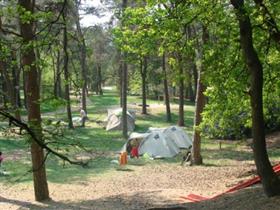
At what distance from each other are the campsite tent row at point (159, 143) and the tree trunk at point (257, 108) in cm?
1578

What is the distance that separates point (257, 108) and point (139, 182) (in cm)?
1000

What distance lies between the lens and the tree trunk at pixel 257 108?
8.73 metres

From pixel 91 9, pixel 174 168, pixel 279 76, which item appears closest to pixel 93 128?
pixel 91 9

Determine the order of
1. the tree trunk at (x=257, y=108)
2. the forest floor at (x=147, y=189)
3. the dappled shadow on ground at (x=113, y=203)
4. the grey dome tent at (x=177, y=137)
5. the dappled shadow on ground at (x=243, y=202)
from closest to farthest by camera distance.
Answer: the tree trunk at (x=257, y=108), the dappled shadow on ground at (x=243, y=202), the forest floor at (x=147, y=189), the dappled shadow on ground at (x=113, y=203), the grey dome tent at (x=177, y=137)

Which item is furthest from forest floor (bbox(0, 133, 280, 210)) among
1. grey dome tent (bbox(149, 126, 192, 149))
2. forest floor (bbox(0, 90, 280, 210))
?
grey dome tent (bbox(149, 126, 192, 149))

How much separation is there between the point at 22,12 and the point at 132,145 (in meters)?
20.6

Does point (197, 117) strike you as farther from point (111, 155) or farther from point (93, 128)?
point (93, 128)

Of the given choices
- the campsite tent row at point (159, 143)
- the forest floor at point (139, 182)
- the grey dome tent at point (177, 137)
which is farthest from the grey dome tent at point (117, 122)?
the campsite tent row at point (159, 143)

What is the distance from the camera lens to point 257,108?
29.6 ft

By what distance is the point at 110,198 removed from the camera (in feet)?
49.8

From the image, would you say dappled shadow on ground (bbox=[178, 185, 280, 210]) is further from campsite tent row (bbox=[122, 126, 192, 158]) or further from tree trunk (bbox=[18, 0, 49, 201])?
campsite tent row (bbox=[122, 126, 192, 158])

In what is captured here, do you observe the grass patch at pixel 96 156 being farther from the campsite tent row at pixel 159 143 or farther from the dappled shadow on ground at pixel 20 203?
the dappled shadow on ground at pixel 20 203

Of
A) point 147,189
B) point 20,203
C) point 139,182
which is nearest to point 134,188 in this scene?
point 147,189

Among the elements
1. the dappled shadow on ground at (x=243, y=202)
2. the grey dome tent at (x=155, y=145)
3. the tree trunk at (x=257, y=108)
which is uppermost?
the tree trunk at (x=257, y=108)
